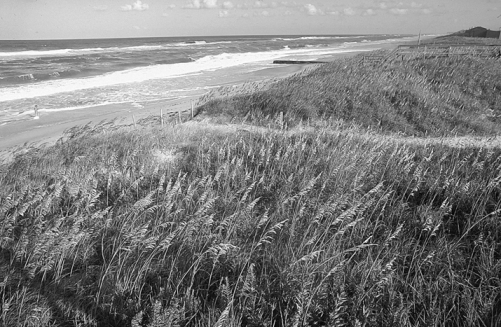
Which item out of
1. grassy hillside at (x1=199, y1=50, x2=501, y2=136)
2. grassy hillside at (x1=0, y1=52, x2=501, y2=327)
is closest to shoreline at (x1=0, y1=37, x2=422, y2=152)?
grassy hillside at (x1=199, y1=50, x2=501, y2=136)

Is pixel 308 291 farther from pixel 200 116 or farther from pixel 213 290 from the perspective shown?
pixel 200 116

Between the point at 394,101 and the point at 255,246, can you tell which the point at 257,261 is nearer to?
the point at 255,246

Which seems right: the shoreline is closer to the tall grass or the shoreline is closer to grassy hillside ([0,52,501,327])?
grassy hillside ([0,52,501,327])

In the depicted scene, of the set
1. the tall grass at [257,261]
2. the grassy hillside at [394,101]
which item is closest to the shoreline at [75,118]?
the grassy hillside at [394,101]

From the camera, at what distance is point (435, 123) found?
422 inches

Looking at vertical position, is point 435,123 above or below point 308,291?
below

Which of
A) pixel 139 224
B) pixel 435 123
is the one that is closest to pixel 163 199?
pixel 139 224

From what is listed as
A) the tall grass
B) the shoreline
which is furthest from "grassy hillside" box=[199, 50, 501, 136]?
the tall grass

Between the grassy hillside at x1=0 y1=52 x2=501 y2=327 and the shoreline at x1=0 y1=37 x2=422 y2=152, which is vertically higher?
the grassy hillside at x1=0 y1=52 x2=501 y2=327

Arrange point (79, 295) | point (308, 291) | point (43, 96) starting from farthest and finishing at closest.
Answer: point (43, 96)
point (79, 295)
point (308, 291)

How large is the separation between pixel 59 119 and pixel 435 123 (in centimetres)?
1276

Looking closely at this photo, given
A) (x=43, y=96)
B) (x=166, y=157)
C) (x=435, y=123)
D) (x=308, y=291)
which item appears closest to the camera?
(x=308, y=291)

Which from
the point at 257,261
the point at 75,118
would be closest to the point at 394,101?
the point at 257,261

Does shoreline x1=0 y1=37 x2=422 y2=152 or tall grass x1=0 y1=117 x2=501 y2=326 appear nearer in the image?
tall grass x1=0 y1=117 x2=501 y2=326
